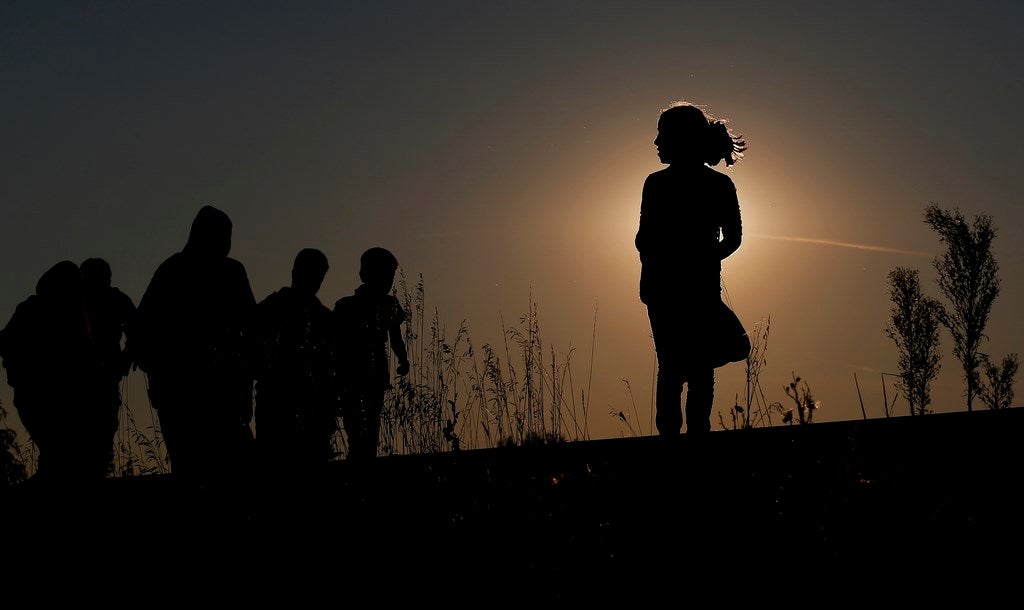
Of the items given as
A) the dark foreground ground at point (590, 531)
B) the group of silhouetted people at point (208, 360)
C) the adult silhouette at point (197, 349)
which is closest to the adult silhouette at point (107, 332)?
the group of silhouetted people at point (208, 360)

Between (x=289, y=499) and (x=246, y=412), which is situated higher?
(x=246, y=412)

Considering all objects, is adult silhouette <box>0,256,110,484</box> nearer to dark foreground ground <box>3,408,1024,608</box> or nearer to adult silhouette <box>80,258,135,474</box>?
adult silhouette <box>80,258,135,474</box>

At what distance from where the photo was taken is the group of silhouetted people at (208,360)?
6133mm

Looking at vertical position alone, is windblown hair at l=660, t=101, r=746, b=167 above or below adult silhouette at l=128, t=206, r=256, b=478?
above

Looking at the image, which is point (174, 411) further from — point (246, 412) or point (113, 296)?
point (113, 296)

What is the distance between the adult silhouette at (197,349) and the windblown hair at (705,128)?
2.60m

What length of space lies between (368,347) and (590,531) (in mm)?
4025

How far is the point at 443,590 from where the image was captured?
3.03 metres

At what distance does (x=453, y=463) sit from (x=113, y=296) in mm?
3811

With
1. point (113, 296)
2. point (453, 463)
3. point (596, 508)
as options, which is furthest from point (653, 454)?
point (113, 296)

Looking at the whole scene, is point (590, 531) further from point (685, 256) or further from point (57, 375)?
point (57, 375)

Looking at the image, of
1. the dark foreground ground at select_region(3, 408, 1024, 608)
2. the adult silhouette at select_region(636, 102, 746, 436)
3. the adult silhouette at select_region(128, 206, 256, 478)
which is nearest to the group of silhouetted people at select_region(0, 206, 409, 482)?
the adult silhouette at select_region(128, 206, 256, 478)

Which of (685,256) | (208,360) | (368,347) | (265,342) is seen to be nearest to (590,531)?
(685,256)

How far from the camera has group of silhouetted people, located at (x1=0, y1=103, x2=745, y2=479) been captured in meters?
5.30
